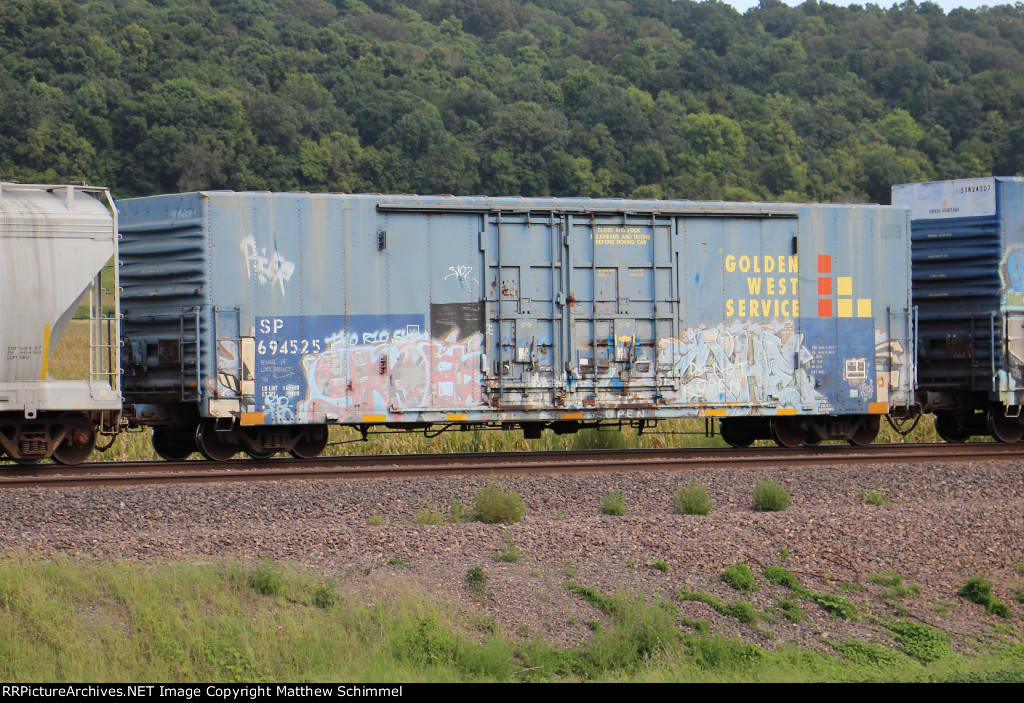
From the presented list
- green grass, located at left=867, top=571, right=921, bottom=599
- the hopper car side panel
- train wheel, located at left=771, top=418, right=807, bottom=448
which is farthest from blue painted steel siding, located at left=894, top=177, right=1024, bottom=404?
the hopper car side panel

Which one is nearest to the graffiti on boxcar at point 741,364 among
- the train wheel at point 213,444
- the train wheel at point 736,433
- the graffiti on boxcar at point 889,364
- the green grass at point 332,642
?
the graffiti on boxcar at point 889,364

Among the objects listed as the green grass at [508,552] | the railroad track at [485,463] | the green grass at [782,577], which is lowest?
the green grass at [782,577]

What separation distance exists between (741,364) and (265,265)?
6.74 metres

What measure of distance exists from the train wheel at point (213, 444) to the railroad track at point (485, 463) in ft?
0.55

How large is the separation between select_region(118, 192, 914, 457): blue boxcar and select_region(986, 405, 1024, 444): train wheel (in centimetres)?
167

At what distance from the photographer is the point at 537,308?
49.1 ft

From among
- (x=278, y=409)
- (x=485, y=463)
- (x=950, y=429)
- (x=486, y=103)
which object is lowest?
(x=485, y=463)

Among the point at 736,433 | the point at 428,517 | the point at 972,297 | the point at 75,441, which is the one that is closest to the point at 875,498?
the point at 428,517

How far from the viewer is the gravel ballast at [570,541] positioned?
322 inches

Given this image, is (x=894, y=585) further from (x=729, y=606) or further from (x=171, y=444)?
(x=171, y=444)

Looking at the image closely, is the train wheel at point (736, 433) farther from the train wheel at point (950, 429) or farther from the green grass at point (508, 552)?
the green grass at point (508, 552)

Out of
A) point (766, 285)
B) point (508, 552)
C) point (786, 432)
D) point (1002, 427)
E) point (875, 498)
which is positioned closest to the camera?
point (508, 552)

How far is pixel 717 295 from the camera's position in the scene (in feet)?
51.6
